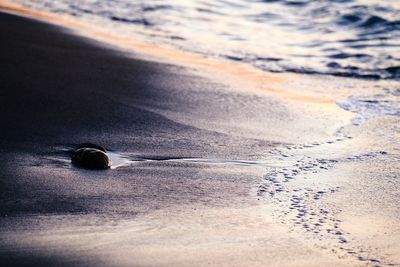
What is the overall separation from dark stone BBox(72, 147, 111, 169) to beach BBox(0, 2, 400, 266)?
7 cm

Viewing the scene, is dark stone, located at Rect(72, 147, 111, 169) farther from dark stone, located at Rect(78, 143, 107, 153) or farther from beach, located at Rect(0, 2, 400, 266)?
dark stone, located at Rect(78, 143, 107, 153)

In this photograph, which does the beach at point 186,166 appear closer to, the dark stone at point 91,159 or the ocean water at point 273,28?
the dark stone at point 91,159

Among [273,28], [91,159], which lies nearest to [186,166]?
[91,159]

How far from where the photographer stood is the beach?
268 centimetres

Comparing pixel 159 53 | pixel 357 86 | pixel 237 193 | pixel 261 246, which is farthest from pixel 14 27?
pixel 261 246

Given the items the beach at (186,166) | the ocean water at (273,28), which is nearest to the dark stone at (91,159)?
the beach at (186,166)

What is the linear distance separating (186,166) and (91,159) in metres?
0.54

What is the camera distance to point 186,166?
3689 mm

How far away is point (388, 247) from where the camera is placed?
110 inches

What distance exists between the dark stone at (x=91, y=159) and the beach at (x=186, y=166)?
7 cm

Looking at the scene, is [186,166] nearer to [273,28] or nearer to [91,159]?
[91,159]

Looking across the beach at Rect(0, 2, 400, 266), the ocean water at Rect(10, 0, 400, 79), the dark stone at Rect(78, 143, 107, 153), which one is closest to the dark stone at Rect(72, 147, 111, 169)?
the beach at Rect(0, 2, 400, 266)

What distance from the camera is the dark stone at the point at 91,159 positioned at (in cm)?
345

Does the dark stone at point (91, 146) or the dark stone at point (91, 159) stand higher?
the dark stone at point (91, 146)
